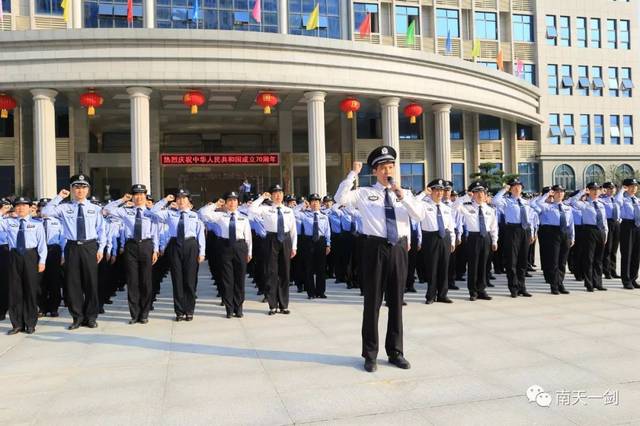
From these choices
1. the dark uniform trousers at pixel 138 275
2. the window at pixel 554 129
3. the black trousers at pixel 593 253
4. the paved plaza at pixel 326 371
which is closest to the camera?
the paved plaza at pixel 326 371

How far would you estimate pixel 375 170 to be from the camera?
4844 millimetres

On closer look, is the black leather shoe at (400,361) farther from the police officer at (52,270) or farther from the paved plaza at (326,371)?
the police officer at (52,270)

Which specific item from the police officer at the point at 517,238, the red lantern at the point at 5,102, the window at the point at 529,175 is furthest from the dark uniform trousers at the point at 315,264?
the window at the point at 529,175

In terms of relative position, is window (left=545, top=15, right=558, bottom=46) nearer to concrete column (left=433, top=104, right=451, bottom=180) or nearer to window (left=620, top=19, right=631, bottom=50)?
window (left=620, top=19, right=631, bottom=50)

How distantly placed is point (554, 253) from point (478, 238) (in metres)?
1.49

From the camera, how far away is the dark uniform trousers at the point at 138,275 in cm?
702

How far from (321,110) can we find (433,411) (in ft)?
58.2

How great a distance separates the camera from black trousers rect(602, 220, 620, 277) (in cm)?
945

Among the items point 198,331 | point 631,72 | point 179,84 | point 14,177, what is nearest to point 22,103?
point 14,177

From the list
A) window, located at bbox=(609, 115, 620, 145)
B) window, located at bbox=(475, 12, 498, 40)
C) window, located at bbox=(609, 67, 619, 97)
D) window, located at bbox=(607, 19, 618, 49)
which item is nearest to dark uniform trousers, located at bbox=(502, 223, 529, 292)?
window, located at bbox=(475, 12, 498, 40)

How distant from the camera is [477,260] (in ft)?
27.0

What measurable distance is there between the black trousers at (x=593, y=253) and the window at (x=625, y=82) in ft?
93.7

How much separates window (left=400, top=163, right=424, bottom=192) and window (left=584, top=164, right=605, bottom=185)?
11456 mm

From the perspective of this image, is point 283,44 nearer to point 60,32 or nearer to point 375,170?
point 60,32
